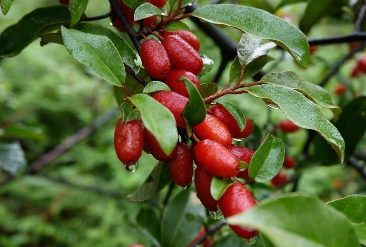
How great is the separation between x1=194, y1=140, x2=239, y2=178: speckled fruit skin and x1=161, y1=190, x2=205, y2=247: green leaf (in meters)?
0.64

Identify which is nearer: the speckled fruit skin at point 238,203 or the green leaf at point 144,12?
the speckled fruit skin at point 238,203

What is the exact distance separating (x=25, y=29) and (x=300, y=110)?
69cm

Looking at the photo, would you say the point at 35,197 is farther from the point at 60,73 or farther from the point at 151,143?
the point at 151,143

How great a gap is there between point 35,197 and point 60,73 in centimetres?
90

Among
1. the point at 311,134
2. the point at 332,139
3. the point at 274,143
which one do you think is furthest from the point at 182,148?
the point at 311,134

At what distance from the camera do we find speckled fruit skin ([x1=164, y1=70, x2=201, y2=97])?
73 cm

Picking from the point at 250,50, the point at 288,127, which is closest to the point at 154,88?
the point at 250,50

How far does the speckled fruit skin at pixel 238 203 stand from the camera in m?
0.56

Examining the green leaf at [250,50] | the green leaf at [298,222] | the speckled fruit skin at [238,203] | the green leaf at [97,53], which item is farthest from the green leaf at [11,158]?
the green leaf at [298,222]

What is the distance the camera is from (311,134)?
1730 mm

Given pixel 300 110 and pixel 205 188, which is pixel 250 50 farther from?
pixel 205 188

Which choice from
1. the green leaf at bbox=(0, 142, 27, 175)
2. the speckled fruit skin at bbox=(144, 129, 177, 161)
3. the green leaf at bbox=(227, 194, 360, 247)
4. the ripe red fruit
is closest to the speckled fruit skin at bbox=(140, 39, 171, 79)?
the speckled fruit skin at bbox=(144, 129, 177, 161)

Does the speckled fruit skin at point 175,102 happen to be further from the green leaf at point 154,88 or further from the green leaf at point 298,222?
the green leaf at point 298,222

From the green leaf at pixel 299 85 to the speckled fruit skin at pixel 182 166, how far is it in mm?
247
